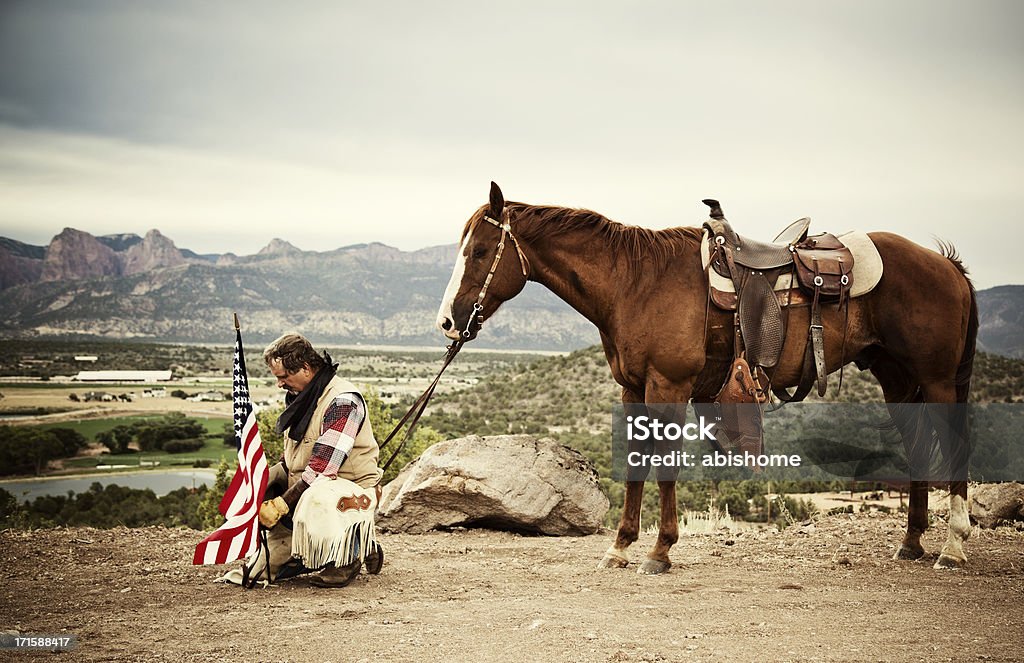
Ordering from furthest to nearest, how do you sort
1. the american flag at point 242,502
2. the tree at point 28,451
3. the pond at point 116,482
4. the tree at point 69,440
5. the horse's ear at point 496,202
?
the tree at point 69,440 → the tree at point 28,451 → the pond at point 116,482 → the horse's ear at point 496,202 → the american flag at point 242,502

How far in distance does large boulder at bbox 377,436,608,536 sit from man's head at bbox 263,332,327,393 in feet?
9.78

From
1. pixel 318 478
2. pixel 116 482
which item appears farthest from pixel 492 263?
pixel 116 482

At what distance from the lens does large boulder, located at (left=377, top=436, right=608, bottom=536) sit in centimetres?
916

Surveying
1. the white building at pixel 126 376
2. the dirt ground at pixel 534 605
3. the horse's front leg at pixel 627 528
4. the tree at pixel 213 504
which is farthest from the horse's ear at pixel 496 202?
the white building at pixel 126 376

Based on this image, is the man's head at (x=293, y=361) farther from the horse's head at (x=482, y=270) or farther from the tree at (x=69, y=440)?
the tree at (x=69, y=440)

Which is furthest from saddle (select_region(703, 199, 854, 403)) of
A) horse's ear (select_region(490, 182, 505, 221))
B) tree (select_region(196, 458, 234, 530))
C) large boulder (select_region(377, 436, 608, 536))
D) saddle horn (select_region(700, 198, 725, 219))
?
tree (select_region(196, 458, 234, 530))

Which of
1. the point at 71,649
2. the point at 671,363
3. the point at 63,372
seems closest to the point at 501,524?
the point at 671,363

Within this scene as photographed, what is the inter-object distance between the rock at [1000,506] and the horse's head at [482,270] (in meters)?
6.41

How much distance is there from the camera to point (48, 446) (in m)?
36.5

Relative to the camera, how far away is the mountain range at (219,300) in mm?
89750

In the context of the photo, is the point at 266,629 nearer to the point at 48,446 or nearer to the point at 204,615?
the point at 204,615

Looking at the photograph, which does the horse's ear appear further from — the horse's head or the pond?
the pond

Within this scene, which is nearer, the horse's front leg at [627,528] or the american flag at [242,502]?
the american flag at [242,502]

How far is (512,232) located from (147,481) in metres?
35.8
